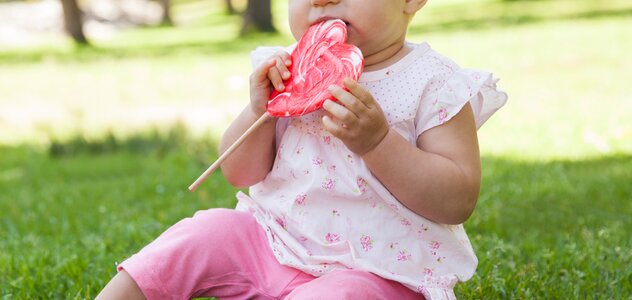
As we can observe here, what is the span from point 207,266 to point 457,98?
0.78 meters

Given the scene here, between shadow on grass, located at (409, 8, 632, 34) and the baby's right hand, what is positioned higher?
the baby's right hand

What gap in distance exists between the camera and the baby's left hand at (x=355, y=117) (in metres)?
2.16

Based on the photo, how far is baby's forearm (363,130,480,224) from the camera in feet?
7.33

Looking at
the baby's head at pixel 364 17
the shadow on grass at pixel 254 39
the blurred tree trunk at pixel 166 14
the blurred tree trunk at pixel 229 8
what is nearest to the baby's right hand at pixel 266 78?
the baby's head at pixel 364 17

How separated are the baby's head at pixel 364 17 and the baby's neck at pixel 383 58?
0.02m

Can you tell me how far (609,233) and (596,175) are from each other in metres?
1.63

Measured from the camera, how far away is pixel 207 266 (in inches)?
93.8

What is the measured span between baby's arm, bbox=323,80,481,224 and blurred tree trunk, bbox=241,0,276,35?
17.6 m

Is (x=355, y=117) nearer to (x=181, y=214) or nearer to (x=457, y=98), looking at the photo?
(x=457, y=98)

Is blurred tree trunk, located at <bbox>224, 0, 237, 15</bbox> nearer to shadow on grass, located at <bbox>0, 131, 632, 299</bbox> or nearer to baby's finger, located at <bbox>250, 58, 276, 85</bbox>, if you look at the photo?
shadow on grass, located at <bbox>0, 131, 632, 299</bbox>

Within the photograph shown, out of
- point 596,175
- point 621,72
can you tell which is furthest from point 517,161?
point 621,72

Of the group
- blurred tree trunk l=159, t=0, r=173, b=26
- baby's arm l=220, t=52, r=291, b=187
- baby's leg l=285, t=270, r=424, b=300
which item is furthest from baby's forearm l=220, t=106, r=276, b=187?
blurred tree trunk l=159, t=0, r=173, b=26

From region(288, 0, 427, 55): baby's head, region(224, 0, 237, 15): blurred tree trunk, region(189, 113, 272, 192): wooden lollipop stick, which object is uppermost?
region(288, 0, 427, 55): baby's head

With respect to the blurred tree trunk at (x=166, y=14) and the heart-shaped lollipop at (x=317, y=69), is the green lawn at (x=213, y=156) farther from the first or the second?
the blurred tree trunk at (x=166, y=14)
